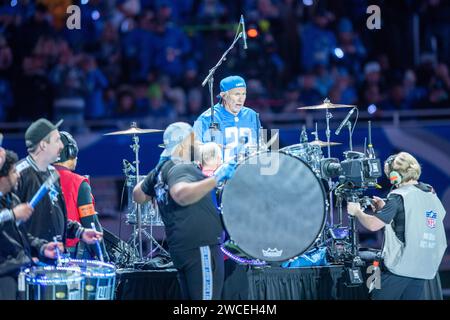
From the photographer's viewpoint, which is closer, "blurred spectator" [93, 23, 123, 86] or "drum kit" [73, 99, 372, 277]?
"drum kit" [73, 99, 372, 277]

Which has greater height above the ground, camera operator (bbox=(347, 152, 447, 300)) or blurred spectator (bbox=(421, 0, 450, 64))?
blurred spectator (bbox=(421, 0, 450, 64))

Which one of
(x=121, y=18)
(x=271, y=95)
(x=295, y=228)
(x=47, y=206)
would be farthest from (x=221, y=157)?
(x=121, y=18)

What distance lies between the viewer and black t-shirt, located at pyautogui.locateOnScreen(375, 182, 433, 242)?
8.45 m

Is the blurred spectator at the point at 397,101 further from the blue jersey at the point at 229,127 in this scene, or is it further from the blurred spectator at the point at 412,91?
the blue jersey at the point at 229,127

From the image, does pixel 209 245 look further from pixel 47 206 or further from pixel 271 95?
pixel 271 95

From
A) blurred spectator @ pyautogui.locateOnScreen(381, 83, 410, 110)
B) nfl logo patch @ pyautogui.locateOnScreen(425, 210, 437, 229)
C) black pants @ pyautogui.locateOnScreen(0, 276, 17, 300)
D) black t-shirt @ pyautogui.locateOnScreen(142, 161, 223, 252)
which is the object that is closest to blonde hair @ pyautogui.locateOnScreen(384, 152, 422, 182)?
nfl logo patch @ pyautogui.locateOnScreen(425, 210, 437, 229)

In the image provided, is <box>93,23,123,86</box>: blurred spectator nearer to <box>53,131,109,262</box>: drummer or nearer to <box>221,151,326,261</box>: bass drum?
<box>53,131,109,262</box>: drummer

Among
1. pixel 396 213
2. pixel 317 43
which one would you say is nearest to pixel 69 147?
pixel 396 213

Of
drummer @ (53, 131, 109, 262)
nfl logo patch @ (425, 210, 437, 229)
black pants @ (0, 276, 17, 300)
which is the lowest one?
black pants @ (0, 276, 17, 300)

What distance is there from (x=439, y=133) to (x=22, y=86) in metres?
5.60

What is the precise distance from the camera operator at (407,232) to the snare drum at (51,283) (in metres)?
2.48

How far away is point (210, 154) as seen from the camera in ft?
27.6

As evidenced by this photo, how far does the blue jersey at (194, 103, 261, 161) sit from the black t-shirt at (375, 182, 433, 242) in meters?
1.42

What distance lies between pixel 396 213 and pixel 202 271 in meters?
1.82
